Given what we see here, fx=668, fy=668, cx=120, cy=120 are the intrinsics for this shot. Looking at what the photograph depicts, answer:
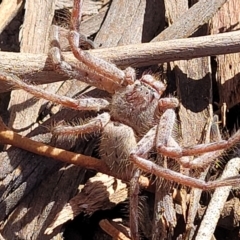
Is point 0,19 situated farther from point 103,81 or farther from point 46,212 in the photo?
point 46,212

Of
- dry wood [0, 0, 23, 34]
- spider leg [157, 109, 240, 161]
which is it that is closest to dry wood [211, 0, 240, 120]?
spider leg [157, 109, 240, 161]

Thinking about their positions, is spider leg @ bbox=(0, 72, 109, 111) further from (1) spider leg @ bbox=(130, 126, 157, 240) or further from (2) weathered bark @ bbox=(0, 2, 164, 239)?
(1) spider leg @ bbox=(130, 126, 157, 240)

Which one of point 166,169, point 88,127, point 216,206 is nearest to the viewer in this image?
point 216,206

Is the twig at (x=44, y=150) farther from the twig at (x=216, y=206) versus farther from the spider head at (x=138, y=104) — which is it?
the twig at (x=216, y=206)

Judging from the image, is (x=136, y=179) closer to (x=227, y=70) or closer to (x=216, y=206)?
(x=216, y=206)

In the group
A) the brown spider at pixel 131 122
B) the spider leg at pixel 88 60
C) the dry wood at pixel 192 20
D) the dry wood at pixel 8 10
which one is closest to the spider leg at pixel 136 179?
the brown spider at pixel 131 122

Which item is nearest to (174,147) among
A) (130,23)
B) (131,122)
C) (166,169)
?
(166,169)
